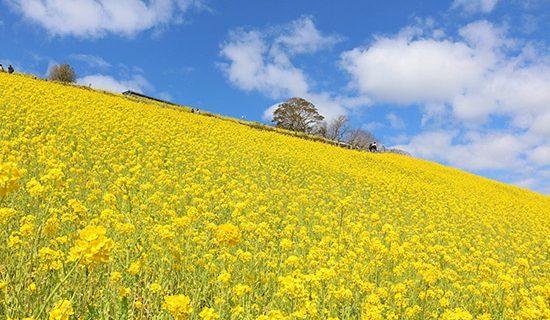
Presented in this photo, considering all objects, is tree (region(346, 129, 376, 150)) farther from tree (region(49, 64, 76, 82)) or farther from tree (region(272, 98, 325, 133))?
tree (region(49, 64, 76, 82))

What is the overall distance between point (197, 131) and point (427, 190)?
1270 centimetres

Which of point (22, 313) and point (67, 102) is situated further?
point (67, 102)

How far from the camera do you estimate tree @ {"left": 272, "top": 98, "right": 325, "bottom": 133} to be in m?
61.3

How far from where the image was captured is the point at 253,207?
29.4 ft

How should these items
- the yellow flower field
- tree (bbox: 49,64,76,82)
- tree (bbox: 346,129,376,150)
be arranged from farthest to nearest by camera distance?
tree (bbox: 346,129,376,150) < tree (bbox: 49,64,76,82) < the yellow flower field

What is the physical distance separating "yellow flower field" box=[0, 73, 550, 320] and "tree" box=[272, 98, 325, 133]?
41.4 m

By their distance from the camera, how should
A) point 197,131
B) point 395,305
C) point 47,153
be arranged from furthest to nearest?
point 197,131
point 47,153
point 395,305

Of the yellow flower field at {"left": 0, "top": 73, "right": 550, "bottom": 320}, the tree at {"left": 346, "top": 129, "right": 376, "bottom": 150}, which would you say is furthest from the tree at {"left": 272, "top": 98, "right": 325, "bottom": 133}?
the yellow flower field at {"left": 0, "top": 73, "right": 550, "bottom": 320}

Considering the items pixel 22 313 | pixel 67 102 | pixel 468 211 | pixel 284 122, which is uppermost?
pixel 284 122

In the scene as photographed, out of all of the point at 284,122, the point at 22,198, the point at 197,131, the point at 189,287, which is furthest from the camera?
the point at 284,122

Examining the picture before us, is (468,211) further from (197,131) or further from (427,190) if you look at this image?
(197,131)

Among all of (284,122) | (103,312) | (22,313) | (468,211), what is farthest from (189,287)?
(284,122)

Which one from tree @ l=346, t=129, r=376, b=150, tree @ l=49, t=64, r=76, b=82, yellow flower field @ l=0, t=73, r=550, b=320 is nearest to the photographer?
yellow flower field @ l=0, t=73, r=550, b=320

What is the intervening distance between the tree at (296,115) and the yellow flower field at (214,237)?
41.4m
